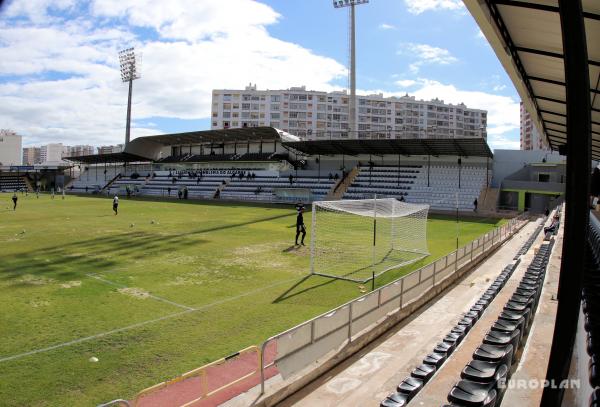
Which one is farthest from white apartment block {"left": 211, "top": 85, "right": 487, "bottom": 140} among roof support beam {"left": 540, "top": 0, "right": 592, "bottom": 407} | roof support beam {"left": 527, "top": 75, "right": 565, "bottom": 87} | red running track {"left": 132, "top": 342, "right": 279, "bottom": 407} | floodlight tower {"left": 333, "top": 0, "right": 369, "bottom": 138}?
roof support beam {"left": 540, "top": 0, "right": 592, "bottom": 407}

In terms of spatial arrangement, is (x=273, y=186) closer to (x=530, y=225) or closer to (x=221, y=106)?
(x=530, y=225)

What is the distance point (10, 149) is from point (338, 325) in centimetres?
14258

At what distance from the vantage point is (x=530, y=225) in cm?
2900

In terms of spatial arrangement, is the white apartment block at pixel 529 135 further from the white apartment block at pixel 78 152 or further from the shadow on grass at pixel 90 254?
the shadow on grass at pixel 90 254

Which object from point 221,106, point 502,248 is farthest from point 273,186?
point 221,106

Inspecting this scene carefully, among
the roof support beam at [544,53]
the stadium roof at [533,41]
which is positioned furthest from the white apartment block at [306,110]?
the roof support beam at [544,53]

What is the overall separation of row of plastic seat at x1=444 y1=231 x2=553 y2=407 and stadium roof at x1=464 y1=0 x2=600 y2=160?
338 cm

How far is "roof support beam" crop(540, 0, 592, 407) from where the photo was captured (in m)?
2.02

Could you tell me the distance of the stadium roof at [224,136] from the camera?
53750 millimetres

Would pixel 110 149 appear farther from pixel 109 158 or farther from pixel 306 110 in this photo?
pixel 306 110

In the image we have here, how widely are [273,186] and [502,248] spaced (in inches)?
1381

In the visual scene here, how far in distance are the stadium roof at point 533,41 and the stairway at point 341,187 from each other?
121 ft

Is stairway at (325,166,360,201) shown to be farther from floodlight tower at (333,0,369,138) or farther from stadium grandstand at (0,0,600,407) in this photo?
stadium grandstand at (0,0,600,407)

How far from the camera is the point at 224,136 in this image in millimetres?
59094
